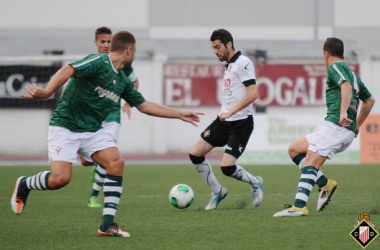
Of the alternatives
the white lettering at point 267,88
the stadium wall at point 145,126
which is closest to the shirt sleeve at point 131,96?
the stadium wall at point 145,126

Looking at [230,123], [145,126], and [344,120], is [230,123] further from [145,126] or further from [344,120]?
[145,126]

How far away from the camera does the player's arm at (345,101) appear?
9117mm

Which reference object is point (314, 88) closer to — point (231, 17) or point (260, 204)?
point (231, 17)

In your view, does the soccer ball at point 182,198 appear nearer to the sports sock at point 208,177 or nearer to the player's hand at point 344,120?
the sports sock at point 208,177

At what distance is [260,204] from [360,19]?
26928 mm

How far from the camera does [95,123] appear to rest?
→ 332 inches

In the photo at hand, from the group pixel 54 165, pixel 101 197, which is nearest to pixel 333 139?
pixel 54 165

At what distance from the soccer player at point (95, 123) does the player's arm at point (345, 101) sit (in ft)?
5.61

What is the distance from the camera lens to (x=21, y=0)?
114 feet

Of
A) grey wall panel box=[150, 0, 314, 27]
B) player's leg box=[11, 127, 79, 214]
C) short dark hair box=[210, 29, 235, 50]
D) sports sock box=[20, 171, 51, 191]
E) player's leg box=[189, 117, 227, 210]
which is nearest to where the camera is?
player's leg box=[11, 127, 79, 214]

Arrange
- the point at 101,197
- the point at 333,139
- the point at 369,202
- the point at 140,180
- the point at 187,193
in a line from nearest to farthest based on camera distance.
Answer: the point at 333,139 < the point at 187,193 < the point at 369,202 < the point at 101,197 < the point at 140,180

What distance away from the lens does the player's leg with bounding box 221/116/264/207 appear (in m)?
10.5

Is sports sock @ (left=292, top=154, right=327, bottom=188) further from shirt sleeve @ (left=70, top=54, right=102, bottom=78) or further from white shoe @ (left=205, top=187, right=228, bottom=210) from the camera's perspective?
shirt sleeve @ (left=70, top=54, right=102, bottom=78)

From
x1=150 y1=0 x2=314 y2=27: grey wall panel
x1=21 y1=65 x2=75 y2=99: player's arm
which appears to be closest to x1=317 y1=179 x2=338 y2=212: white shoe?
x1=21 y1=65 x2=75 y2=99: player's arm
